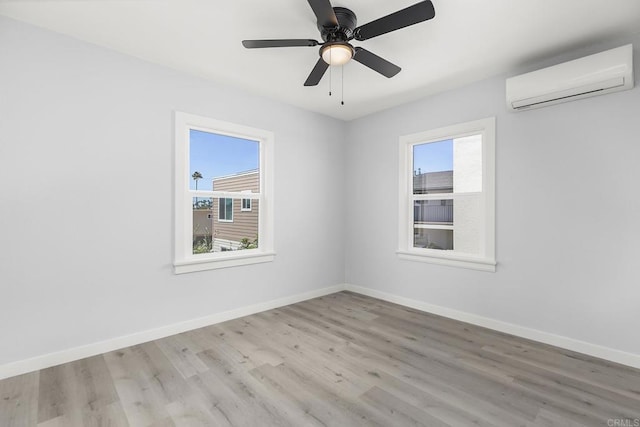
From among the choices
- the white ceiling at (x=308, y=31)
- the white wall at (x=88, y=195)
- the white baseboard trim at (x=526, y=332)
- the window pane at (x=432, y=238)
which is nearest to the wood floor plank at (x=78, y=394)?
the white wall at (x=88, y=195)

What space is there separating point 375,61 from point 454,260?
2.38m

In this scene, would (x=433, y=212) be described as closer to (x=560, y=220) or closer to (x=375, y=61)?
(x=560, y=220)

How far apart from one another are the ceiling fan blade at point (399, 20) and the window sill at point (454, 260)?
2.51 meters

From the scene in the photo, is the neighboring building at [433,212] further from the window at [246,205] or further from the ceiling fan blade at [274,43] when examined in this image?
the ceiling fan blade at [274,43]

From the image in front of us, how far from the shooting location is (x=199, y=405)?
1999mm

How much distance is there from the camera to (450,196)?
12.2 feet

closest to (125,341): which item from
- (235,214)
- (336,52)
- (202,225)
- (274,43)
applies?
(202,225)

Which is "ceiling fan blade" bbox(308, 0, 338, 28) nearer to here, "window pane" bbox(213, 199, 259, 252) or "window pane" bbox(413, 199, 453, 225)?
"window pane" bbox(213, 199, 259, 252)

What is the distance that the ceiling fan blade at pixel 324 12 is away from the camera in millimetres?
1795

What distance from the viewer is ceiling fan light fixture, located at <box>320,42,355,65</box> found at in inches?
86.6

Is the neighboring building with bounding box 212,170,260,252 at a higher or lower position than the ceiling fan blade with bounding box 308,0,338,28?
A: lower

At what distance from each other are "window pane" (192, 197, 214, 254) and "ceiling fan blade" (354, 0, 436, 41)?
234 cm

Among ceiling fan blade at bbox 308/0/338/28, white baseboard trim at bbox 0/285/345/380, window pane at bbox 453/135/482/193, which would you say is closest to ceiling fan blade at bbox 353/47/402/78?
ceiling fan blade at bbox 308/0/338/28

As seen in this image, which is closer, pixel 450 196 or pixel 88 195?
pixel 88 195
